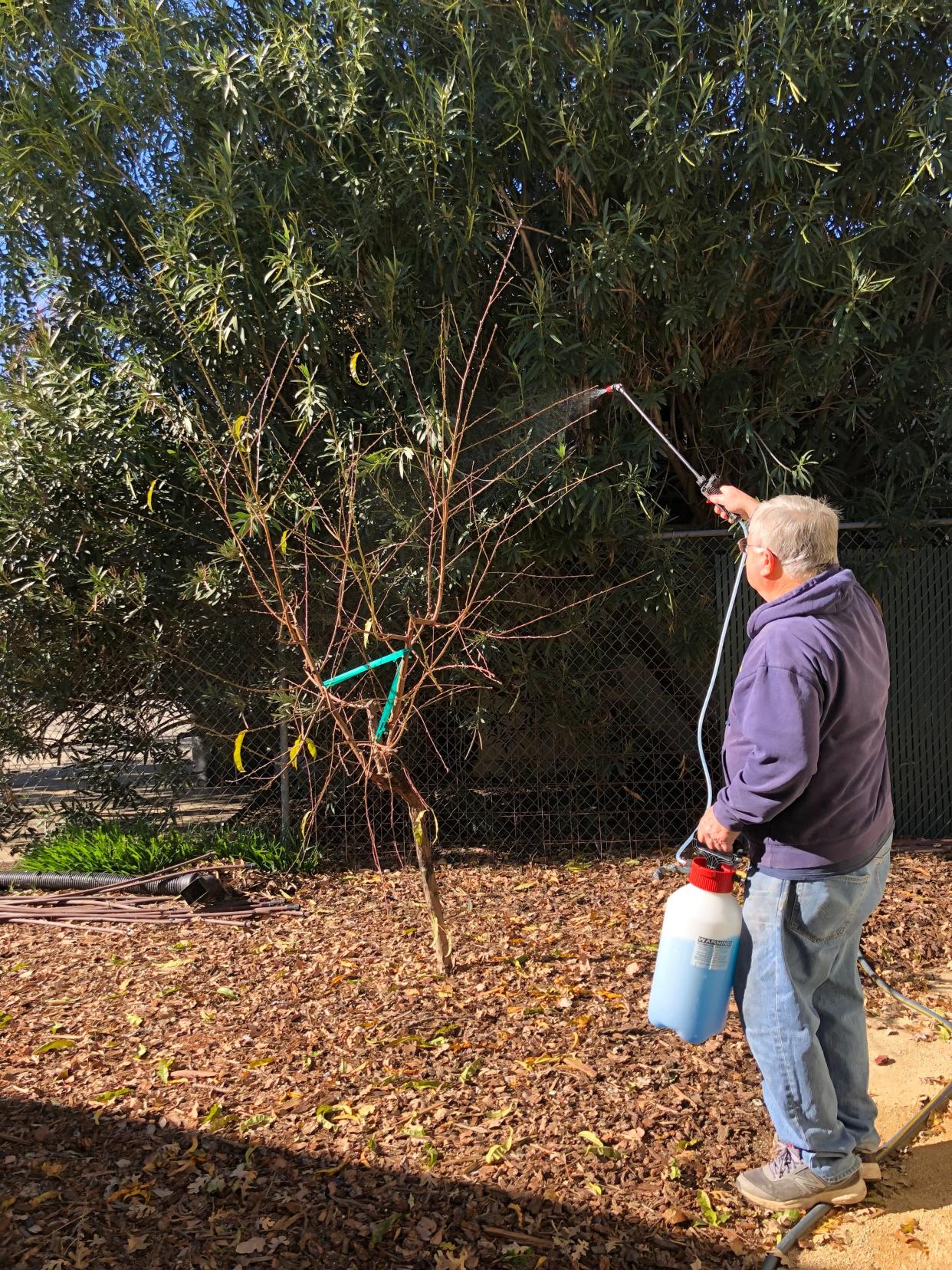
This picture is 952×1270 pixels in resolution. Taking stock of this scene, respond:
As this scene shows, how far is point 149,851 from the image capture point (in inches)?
239

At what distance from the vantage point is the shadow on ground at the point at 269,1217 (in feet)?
8.77

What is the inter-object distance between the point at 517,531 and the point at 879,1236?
3.77 metres

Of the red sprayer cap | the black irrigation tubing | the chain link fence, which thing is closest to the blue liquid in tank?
the red sprayer cap

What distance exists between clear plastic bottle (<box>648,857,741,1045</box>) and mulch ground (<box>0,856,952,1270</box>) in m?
0.52

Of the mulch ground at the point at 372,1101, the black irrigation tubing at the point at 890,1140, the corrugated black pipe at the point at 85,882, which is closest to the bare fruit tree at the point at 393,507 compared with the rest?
the corrugated black pipe at the point at 85,882

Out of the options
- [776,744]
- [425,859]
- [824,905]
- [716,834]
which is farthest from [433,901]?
[776,744]

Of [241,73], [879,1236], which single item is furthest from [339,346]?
[879,1236]

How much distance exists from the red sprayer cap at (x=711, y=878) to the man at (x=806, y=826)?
0.21 ft

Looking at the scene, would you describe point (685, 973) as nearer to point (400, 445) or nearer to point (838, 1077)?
point (838, 1077)

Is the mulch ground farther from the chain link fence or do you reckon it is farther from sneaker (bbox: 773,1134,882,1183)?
the chain link fence

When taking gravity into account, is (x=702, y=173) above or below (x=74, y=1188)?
above

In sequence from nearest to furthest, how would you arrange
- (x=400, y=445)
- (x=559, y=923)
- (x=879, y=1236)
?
(x=879, y=1236) → (x=559, y=923) → (x=400, y=445)

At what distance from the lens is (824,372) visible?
590 centimetres

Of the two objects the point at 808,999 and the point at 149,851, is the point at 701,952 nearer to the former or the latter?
the point at 808,999
